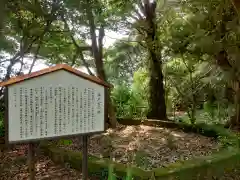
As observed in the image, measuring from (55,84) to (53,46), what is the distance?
3375 millimetres

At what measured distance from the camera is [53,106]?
324 cm

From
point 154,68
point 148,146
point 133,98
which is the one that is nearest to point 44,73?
point 148,146

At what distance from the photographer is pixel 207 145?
554 cm

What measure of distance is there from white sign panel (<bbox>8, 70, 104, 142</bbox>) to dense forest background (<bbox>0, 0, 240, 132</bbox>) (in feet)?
5.77

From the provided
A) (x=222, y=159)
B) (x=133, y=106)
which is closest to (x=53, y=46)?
(x=133, y=106)

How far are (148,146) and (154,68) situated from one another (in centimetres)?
295

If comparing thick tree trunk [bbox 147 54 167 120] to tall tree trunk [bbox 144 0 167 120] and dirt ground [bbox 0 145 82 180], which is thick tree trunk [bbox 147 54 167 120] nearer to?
tall tree trunk [bbox 144 0 167 120]

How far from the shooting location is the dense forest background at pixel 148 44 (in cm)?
556

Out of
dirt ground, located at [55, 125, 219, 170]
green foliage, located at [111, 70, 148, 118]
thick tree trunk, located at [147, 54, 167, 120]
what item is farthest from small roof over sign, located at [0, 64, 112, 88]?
green foliage, located at [111, 70, 148, 118]

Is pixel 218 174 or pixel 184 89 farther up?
pixel 184 89

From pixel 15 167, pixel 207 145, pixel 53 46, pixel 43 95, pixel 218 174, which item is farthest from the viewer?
pixel 53 46

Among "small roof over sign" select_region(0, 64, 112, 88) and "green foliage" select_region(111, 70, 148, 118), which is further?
"green foliage" select_region(111, 70, 148, 118)

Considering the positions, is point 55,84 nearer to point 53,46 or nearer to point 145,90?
point 53,46

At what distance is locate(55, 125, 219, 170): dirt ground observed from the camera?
4703mm
